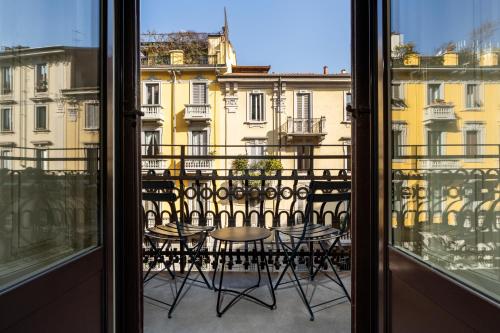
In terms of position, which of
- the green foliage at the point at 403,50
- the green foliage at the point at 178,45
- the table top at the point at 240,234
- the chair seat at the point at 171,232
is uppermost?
the green foliage at the point at 178,45

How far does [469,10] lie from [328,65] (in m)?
13.7

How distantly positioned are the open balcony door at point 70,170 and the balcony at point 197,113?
38.4ft

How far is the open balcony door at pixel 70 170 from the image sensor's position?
818mm

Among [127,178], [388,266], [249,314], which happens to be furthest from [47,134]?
[249,314]

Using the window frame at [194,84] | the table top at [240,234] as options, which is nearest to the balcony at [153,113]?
the window frame at [194,84]

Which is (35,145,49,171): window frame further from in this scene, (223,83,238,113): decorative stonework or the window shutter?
the window shutter

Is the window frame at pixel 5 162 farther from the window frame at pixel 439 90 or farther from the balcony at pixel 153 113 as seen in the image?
the balcony at pixel 153 113

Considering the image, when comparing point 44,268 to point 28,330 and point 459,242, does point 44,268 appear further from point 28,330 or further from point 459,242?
point 459,242

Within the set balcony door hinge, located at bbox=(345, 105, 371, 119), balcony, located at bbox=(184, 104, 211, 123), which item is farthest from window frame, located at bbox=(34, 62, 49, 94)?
balcony, located at bbox=(184, 104, 211, 123)

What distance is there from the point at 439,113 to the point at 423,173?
8.2 inches

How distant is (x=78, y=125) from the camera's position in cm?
113

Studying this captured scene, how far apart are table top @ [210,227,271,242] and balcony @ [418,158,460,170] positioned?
4.02ft

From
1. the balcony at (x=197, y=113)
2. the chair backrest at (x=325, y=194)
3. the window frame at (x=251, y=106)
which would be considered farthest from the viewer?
the balcony at (x=197, y=113)

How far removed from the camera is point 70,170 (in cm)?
108
